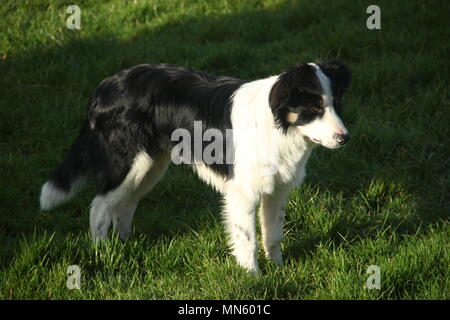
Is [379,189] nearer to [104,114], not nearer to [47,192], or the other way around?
[104,114]

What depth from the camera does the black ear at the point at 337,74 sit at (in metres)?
3.56

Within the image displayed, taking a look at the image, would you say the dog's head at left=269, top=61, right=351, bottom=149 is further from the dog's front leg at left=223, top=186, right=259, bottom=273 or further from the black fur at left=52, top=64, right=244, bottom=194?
the dog's front leg at left=223, top=186, right=259, bottom=273

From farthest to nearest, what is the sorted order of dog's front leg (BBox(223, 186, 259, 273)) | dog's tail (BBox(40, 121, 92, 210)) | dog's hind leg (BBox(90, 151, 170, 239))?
dog's tail (BBox(40, 121, 92, 210)), dog's hind leg (BBox(90, 151, 170, 239)), dog's front leg (BBox(223, 186, 259, 273))

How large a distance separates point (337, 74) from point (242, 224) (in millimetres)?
1070

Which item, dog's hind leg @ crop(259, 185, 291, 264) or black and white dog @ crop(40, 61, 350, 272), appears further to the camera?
dog's hind leg @ crop(259, 185, 291, 264)

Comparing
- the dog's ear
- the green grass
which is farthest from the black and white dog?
the green grass

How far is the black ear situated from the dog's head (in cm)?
1

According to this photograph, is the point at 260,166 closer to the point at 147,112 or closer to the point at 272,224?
the point at 272,224

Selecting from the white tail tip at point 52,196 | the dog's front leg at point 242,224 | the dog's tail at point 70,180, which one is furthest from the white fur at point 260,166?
the white tail tip at point 52,196

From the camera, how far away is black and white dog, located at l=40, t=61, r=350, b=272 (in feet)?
11.5

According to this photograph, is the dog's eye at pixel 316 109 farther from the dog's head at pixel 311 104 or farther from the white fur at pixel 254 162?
the white fur at pixel 254 162

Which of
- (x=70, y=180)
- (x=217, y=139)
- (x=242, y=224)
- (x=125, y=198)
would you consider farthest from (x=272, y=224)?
(x=70, y=180)

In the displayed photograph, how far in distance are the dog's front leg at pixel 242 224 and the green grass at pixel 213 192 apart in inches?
4.2
